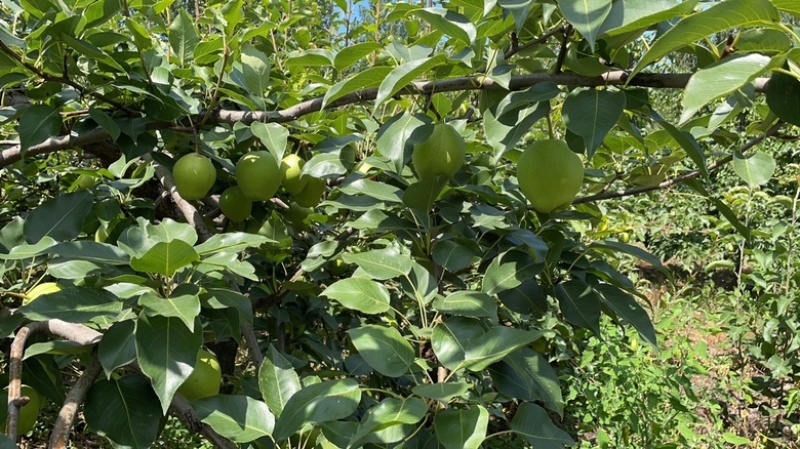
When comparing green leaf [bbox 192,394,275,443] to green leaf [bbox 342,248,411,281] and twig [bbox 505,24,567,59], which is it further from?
twig [bbox 505,24,567,59]

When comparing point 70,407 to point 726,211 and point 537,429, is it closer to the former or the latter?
point 537,429

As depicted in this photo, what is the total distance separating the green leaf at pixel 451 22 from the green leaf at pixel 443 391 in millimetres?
421

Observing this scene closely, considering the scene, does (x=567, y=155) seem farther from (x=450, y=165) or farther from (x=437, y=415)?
(x=437, y=415)

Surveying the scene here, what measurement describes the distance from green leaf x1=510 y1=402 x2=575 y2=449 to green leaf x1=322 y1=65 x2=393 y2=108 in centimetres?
50

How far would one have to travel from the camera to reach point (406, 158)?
0.89 m

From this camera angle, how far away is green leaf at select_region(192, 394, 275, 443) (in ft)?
2.70

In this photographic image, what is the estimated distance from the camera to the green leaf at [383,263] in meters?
0.96

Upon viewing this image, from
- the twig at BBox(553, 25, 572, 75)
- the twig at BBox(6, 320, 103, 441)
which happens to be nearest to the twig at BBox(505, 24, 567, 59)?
the twig at BBox(553, 25, 572, 75)

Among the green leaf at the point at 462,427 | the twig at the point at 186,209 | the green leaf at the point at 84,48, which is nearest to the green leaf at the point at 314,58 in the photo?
the green leaf at the point at 84,48

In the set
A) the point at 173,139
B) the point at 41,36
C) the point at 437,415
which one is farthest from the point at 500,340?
the point at 173,139

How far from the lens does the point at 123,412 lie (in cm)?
88

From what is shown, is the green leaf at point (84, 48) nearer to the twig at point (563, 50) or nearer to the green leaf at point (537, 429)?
the twig at point (563, 50)

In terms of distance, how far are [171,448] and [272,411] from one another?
2.27 metres

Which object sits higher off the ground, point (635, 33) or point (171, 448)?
point (635, 33)
